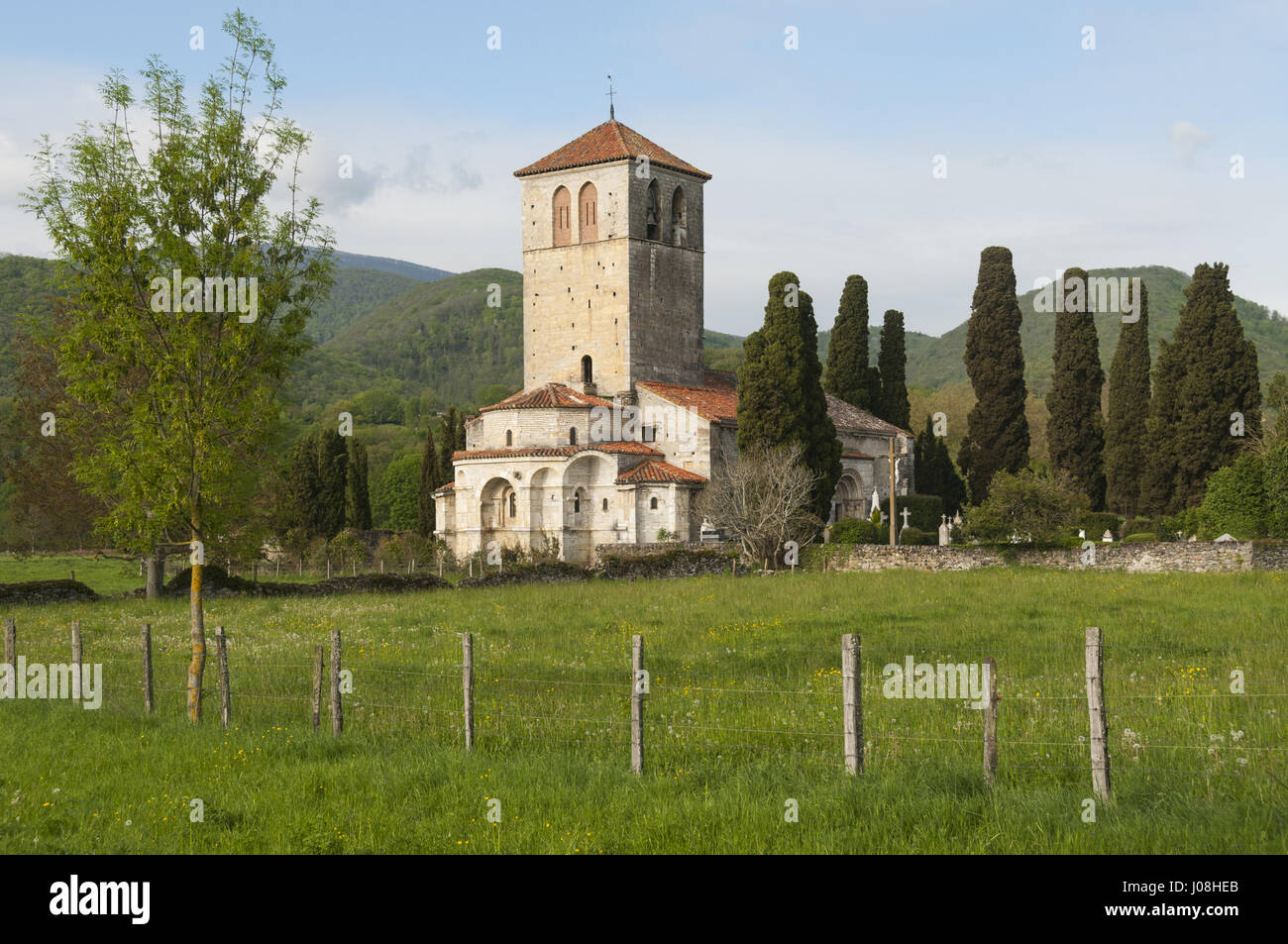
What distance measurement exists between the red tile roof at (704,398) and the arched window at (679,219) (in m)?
7.26

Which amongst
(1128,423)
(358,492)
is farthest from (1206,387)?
(358,492)

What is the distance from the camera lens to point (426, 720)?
533 inches

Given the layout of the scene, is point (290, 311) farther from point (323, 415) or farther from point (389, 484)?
point (323, 415)

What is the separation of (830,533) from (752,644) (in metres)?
25.6

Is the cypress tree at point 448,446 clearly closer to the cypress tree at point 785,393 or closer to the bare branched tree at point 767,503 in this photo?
the bare branched tree at point 767,503

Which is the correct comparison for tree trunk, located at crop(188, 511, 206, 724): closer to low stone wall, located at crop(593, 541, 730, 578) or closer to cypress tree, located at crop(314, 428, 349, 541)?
low stone wall, located at crop(593, 541, 730, 578)

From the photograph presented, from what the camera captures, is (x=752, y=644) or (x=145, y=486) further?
(x=752, y=644)

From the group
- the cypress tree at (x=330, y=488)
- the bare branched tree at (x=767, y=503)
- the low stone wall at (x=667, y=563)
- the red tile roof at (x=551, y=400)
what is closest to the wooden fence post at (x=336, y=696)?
the low stone wall at (x=667, y=563)

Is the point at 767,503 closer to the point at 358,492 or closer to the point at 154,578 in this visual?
the point at 154,578

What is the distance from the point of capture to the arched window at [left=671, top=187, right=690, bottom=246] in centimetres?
5644

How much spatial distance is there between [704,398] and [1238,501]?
22495 millimetres

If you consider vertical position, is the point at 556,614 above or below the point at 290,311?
below

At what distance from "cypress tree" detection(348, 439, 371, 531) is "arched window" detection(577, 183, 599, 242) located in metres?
18.7
